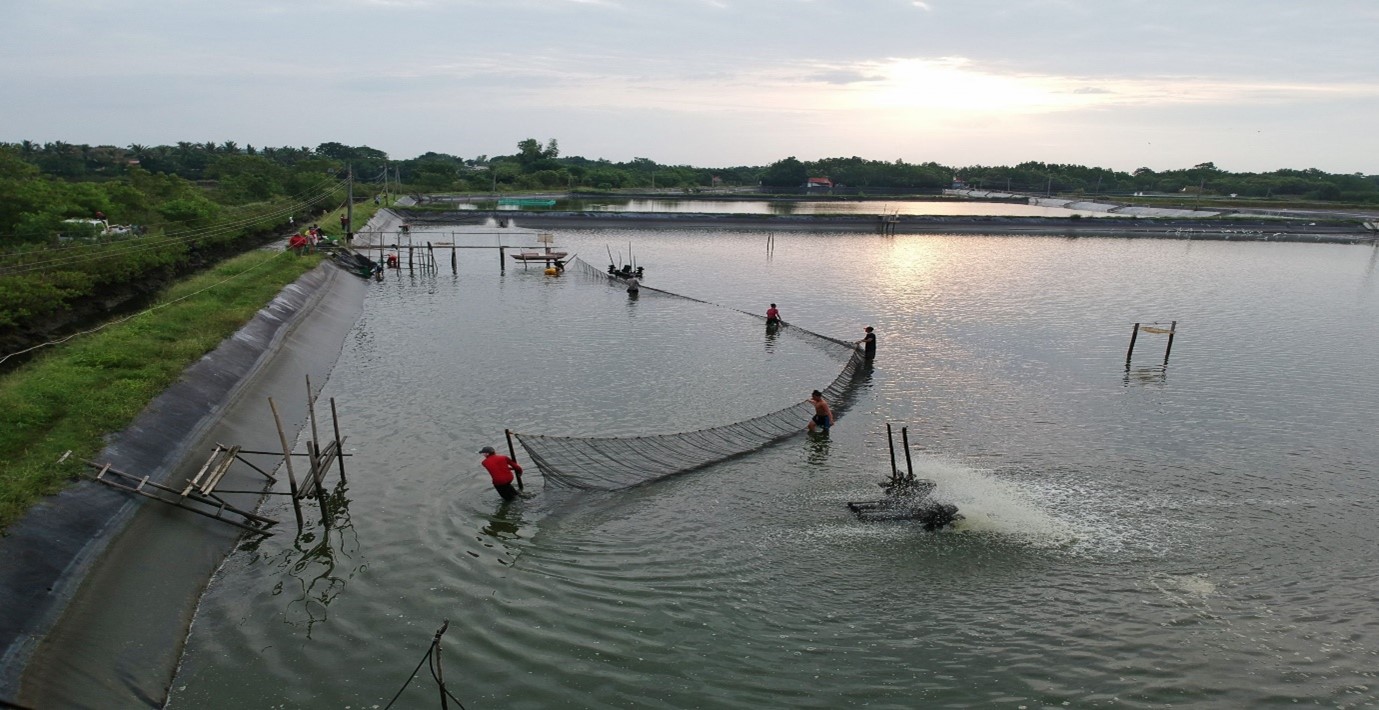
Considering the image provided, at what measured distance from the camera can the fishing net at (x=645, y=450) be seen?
19484 mm

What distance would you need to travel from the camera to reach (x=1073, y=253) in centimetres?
8138

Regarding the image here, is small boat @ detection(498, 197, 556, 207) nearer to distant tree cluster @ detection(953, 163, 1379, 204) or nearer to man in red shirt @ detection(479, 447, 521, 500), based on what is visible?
man in red shirt @ detection(479, 447, 521, 500)

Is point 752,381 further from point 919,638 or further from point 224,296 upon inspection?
point 224,296

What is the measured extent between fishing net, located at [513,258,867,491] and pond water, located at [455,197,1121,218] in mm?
88742

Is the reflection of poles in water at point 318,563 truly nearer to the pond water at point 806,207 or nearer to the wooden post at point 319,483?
the wooden post at point 319,483

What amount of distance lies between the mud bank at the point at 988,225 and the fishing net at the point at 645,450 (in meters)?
74.4

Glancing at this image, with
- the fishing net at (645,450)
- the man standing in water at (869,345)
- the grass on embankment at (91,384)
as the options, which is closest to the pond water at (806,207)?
the grass on embankment at (91,384)

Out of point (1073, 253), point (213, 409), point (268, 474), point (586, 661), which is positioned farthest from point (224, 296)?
point (1073, 253)

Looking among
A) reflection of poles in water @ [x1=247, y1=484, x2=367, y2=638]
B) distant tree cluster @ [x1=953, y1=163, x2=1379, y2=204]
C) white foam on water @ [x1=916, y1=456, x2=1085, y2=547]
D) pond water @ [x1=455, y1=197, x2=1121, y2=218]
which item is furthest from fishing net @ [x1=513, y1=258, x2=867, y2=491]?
distant tree cluster @ [x1=953, y1=163, x2=1379, y2=204]

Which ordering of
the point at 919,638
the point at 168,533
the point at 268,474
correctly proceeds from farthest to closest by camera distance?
the point at 268,474 < the point at 168,533 < the point at 919,638

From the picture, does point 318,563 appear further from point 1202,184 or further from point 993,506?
point 1202,184

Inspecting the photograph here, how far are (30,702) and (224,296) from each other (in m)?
26.2

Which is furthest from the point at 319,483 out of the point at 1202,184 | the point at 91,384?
the point at 1202,184

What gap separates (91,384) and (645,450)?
14.3m
